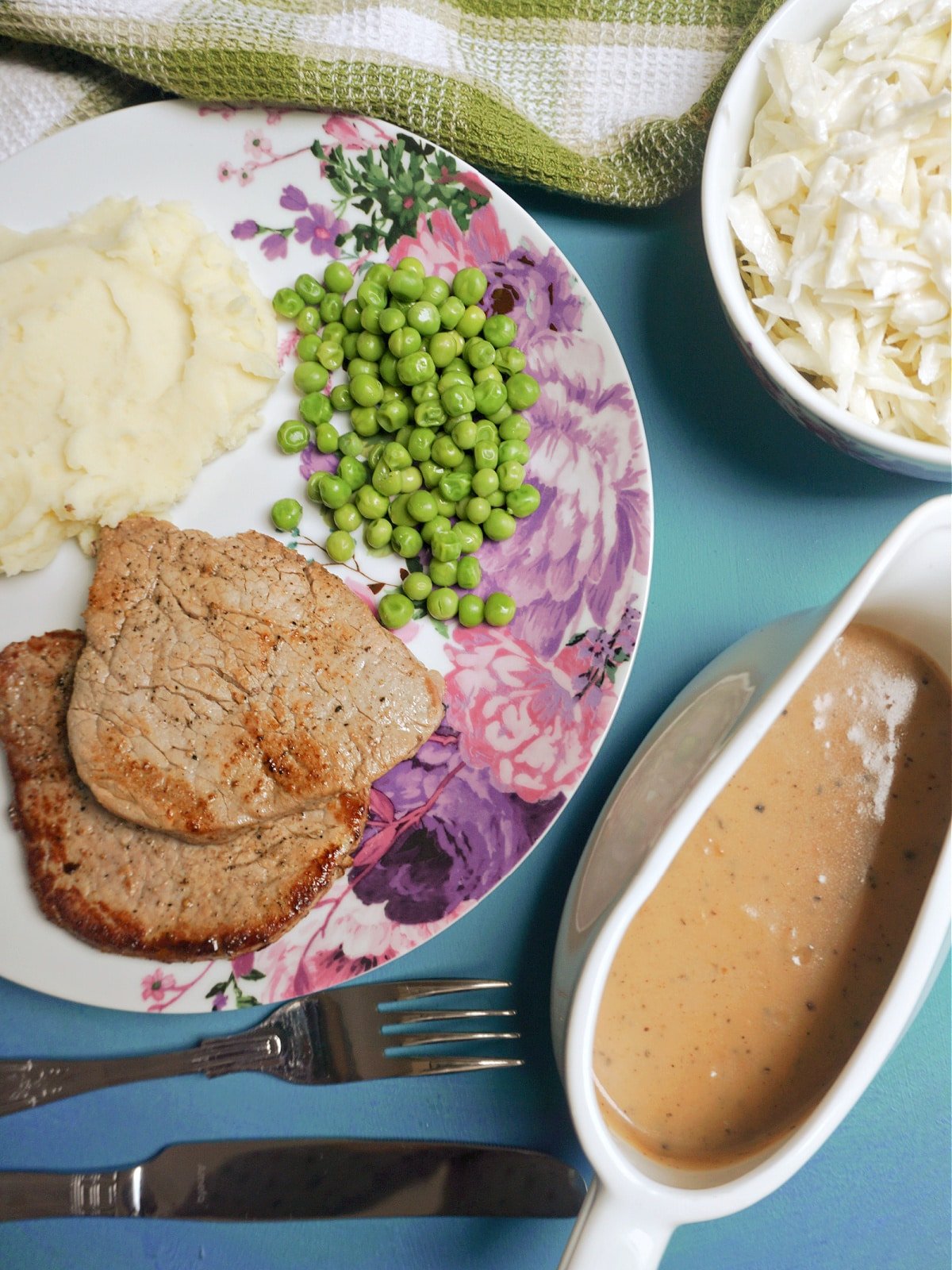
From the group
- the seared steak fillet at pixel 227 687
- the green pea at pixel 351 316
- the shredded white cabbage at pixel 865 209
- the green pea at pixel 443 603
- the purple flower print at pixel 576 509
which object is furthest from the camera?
the green pea at pixel 351 316

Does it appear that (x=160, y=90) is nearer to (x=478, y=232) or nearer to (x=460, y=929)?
(x=478, y=232)

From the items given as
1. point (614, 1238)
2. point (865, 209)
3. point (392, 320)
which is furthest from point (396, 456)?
point (614, 1238)

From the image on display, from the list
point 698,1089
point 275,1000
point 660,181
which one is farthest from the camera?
point 660,181

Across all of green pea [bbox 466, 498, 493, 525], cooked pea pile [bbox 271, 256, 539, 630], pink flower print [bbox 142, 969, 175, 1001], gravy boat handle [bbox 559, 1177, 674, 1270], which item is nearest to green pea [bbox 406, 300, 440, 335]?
cooked pea pile [bbox 271, 256, 539, 630]

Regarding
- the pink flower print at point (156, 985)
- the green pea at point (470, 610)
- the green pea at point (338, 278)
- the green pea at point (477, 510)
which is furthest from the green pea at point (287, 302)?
the pink flower print at point (156, 985)

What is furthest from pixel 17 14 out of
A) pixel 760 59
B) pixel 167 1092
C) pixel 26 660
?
pixel 167 1092

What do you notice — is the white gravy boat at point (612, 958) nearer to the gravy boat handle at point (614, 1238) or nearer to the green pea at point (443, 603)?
the gravy boat handle at point (614, 1238)
